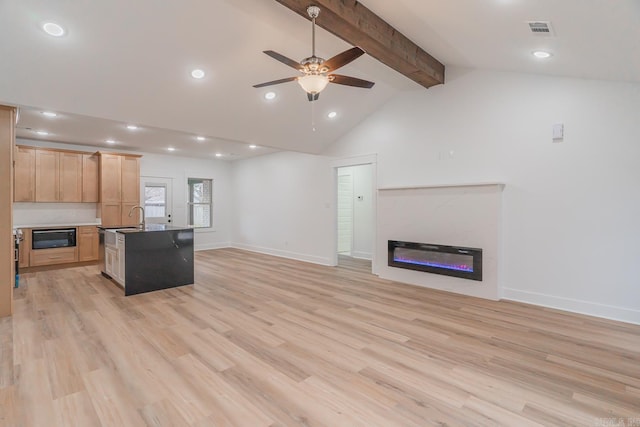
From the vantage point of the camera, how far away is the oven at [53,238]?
613cm

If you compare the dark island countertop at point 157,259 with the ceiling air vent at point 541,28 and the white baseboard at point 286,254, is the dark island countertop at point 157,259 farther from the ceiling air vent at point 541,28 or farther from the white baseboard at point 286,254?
the ceiling air vent at point 541,28

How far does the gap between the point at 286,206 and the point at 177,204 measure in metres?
3.29

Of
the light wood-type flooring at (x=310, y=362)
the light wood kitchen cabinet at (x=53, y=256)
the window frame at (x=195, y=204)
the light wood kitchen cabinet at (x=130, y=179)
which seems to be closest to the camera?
the light wood-type flooring at (x=310, y=362)

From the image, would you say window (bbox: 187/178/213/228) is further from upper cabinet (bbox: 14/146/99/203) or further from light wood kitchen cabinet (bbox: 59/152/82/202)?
light wood kitchen cabinet (bbox: 59/152/82/202)

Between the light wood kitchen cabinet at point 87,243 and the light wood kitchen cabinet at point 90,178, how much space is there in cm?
71

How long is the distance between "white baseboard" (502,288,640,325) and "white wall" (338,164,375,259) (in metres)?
3.67

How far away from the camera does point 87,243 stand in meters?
6.73

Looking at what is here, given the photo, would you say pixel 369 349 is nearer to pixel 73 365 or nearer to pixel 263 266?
pixel 73 365

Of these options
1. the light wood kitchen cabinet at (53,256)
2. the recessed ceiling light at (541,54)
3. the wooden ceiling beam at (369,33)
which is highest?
the wooden ceiling beam at (369,33)

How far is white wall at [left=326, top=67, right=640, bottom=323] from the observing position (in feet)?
11.9

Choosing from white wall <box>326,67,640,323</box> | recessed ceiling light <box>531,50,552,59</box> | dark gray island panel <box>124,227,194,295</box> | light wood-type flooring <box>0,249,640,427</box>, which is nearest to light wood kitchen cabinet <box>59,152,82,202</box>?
light wood-type flooring <box>0,249,640,427</box>

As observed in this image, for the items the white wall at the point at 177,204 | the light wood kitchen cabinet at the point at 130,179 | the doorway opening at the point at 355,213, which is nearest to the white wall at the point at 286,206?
the white wall at the point at 177,204

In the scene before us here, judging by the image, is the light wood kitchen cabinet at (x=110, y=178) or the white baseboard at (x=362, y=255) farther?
the white baseboard at (x=362, y=255)

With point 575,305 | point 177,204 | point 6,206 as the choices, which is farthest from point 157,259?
point 575,305
